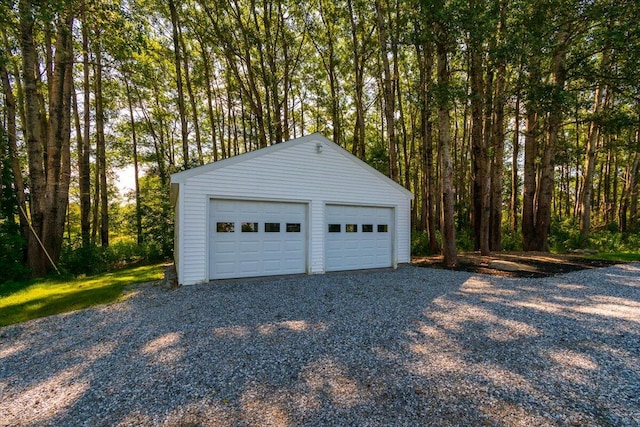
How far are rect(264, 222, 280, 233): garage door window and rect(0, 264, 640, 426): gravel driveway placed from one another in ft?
7.21

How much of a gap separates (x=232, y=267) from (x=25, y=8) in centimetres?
638

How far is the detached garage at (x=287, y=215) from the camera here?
270 inches

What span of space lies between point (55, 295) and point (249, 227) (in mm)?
4521

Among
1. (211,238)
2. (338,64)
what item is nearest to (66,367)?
(211,238)

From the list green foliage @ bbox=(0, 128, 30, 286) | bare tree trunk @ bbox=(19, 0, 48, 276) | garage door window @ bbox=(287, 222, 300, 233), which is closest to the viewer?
garage door window @ bbox=(287, 222, 300, 233)

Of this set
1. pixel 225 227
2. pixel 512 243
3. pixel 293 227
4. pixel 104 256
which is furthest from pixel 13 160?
pixel 512 243

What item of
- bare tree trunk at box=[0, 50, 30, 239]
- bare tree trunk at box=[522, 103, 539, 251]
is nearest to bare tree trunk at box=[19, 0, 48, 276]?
bare tree trunk at box=[0, 50, 30, 239]

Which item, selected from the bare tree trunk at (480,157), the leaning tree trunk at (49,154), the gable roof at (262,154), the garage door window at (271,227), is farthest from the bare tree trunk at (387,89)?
the leaning tree trunk at (49,154)

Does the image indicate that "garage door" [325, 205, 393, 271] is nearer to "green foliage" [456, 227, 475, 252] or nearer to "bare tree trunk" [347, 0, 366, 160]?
"bare tree trunk" [347, 0, 366, 160]

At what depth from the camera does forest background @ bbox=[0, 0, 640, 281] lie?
8.08 meters

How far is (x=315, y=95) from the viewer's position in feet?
59.2

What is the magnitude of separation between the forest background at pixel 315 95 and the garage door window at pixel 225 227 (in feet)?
13.9

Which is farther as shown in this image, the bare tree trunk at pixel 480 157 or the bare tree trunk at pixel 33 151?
the bare tree trunk at pixel 480 157

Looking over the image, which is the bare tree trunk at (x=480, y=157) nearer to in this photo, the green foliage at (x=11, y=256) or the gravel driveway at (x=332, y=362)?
the gravel driveway at (x=332, y=362)
